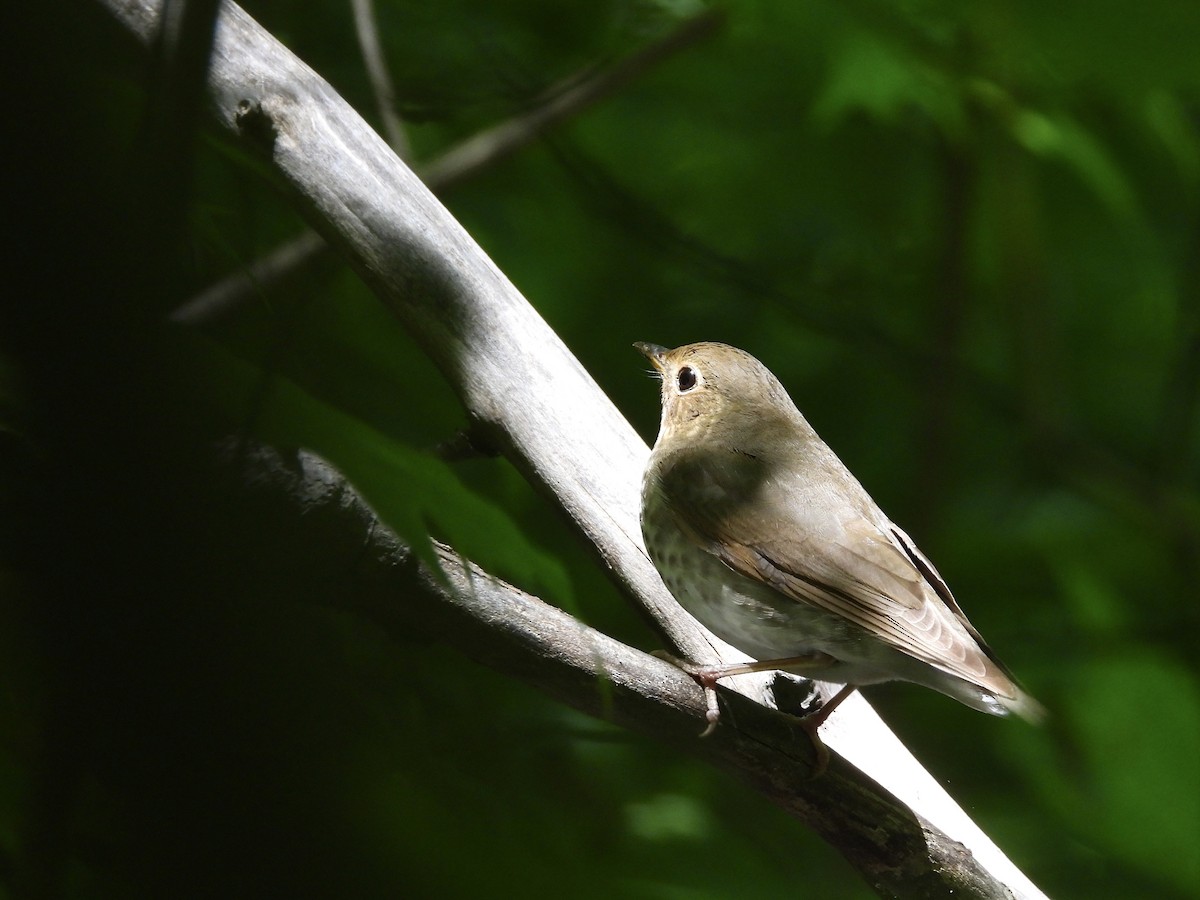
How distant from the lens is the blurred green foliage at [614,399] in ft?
1.75

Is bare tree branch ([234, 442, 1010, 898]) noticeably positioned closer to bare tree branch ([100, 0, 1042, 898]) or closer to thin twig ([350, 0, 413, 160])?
bare tree branch ([100, 0, 1042, 898])

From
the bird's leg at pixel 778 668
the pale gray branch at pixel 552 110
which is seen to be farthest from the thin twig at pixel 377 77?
the bird's leg at pixel 778 668

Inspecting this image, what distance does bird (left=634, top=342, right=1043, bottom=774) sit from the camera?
7.25 ft

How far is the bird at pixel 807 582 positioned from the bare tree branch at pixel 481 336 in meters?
0.09

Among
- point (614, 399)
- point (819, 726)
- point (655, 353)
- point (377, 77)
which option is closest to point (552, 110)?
point (377, 77)

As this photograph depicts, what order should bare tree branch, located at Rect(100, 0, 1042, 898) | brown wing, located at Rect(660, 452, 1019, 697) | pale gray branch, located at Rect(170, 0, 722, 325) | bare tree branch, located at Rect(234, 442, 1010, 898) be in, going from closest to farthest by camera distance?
bare tree branch, located at Rect(234, 442, 1010, 898)
bare tree branch, located at Rect(100, 0, 1042, 898)
brown wing, located at Rect(660, 452, 1019, 697)
pale gray branch, located at Rect(170, 0, 722, 325)

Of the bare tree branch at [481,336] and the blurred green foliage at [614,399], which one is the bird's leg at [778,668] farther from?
the blurred green foliage at [614,399]

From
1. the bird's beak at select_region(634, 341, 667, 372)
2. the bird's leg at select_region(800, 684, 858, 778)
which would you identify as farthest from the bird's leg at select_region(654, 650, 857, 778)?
the bird's beak at select_region(634, 341, 667, 372)

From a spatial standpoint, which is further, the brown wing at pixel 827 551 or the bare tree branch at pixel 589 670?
the brown wing at pixel 827 551

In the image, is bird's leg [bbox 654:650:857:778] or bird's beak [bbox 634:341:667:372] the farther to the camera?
bird's beak [bbox 634:341:667:372]

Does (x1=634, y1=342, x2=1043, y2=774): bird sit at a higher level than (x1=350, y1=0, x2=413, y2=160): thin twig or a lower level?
lower

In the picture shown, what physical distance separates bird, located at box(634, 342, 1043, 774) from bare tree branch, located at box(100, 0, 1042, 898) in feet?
0.29

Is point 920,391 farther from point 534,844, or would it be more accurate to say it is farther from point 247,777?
point 247,777

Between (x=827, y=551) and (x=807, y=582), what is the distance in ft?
0.33
